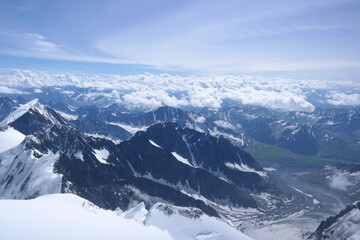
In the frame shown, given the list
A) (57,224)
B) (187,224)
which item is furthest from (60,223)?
(187,224)

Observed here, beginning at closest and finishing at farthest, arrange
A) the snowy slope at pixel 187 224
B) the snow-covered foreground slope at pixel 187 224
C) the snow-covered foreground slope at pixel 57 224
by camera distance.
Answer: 1. the snow-covered foreground slope at pixel 57 224
2. the snow-covered foreground slope at pixel 187 224
3. the snowy slope at pixel 187 224

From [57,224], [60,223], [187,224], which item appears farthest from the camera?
[187,224]

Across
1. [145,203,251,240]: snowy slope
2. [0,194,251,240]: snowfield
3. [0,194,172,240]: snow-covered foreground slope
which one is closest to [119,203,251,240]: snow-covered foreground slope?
[145,203,251,240]: snowy slope

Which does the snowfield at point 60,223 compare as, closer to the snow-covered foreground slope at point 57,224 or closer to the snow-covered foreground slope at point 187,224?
the snow-covered foreground slope at point 57,224

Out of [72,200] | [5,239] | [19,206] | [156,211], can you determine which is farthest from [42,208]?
[156,211]

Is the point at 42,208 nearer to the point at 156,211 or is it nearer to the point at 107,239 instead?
the point at 107,239

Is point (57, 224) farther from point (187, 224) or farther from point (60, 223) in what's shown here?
point (187, 224)

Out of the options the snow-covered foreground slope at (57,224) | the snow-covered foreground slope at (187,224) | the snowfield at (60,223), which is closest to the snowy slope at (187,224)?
the snow-covered foreground slope at (187,224)

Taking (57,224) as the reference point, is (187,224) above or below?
below
